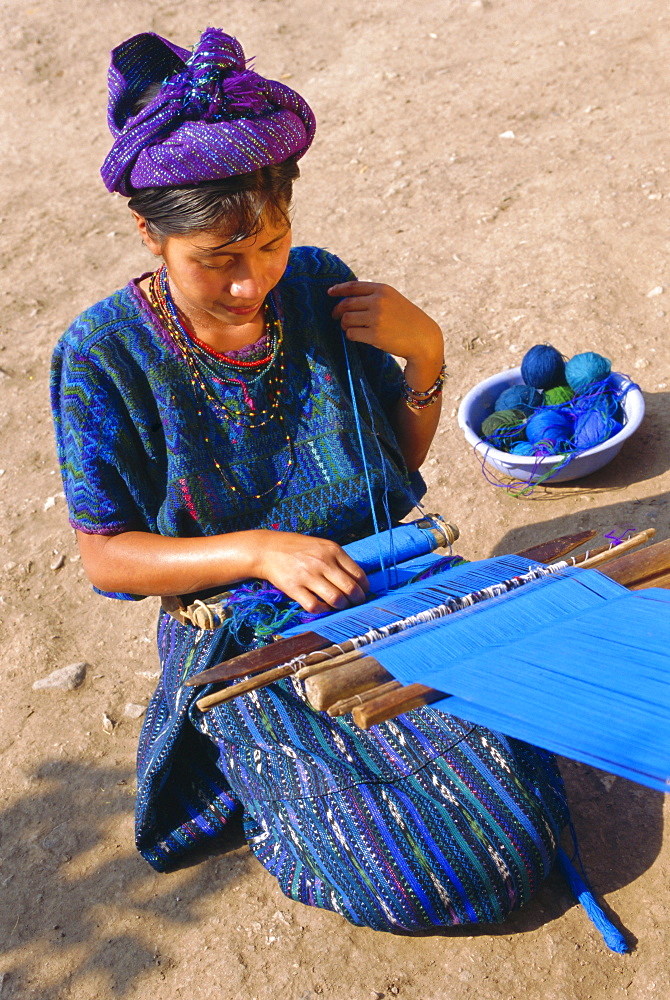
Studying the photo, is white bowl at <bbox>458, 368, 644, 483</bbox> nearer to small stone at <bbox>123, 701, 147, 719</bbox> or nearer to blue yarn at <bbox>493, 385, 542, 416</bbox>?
blue yarn at <bbox>493, 385, 542, 416</bbox>

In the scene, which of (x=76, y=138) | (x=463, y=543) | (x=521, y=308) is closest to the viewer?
(x=463, y=543)

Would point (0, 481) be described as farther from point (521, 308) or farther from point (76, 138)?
point (76, 138)

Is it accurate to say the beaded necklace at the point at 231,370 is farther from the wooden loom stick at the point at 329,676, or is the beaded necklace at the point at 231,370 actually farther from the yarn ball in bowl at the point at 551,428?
the yarn ball in bowl at the point at 551,428

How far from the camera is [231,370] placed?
86.4 inches

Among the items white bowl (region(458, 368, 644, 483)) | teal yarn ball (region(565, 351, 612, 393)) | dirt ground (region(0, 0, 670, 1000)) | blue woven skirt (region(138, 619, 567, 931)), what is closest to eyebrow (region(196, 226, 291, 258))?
blue woven skirt (region(138, 619, 567, 931))

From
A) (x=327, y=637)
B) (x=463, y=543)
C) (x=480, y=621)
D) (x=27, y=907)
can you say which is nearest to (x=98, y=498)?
(x=327, y=637)

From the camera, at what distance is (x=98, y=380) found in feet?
6.84

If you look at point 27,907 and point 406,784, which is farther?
point 27,907

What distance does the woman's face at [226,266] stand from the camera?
1.87 metres

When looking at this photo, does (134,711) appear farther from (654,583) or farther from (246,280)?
(654,583)

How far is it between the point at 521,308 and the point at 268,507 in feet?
8.66

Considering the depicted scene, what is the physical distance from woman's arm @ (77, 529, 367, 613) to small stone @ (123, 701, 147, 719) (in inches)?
35.3

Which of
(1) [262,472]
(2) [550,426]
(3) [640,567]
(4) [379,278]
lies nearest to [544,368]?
(2) [550,426]

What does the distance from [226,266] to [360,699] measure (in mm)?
981
